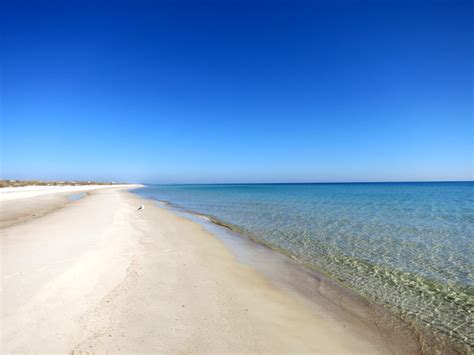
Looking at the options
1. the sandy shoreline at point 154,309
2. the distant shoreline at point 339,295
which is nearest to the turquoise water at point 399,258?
the distant shoreline at point 339,295

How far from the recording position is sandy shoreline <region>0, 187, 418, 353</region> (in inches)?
162

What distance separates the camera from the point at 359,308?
596 cm

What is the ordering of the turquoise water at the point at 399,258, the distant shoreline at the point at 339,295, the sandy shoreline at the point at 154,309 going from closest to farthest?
the sandy shoreline at the point at 154,309
the distant shoreline at the point at 339,295
the turquoise water at the point at 399,258

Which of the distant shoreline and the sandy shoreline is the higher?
the sandy shoreline

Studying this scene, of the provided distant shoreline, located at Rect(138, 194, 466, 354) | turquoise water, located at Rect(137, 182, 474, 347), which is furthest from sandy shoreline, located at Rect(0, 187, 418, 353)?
turquoise water, located at Rect(137, 182, 474, 347)

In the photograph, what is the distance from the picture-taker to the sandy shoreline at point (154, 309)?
13.5 ft

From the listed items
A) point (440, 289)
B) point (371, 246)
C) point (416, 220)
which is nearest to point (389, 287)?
point (440, 289)

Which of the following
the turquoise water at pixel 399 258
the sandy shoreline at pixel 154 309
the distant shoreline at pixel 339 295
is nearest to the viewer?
the sandy shoreline at pixel 154 309

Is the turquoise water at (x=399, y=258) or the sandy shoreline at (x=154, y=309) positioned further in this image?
the turquoise water at (x=399, y=258)

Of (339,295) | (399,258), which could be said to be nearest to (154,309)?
(339,295)

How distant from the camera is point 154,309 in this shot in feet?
A: 16.8

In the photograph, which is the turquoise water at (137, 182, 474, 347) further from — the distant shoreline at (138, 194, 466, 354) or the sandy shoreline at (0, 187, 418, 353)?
the sandy shoreline at (0, 187, 418, 353)

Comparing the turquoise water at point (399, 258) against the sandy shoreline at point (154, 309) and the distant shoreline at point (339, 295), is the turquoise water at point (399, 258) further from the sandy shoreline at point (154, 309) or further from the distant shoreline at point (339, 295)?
the sandy shoreline at point (154, 309)

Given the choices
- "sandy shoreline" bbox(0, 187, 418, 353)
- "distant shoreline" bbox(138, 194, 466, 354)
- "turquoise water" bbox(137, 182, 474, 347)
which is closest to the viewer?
"sandy shoreline" bbox(0, 187, 418, 353)
